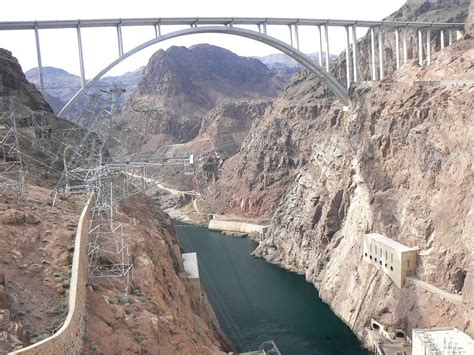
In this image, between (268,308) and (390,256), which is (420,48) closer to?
(390,256)

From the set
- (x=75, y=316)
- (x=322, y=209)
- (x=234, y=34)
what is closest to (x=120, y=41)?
(x=234, y=34)

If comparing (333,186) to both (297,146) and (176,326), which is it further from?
(176,326)

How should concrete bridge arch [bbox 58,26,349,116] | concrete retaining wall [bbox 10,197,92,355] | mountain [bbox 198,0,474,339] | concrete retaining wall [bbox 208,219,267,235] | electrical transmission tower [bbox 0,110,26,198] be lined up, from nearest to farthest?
concrete retaining wall [bbox 10,197,92,355], electrical transmission tower [bbox 0,110,26,198], mountain [bbox 198,0,474,339], concrete bridge arch [bbox 58,26,349,116], concrete retaining wall [bbox 208,219,267,235]

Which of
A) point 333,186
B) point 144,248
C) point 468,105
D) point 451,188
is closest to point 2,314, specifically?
point 144,248

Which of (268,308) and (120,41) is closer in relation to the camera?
(120,41)

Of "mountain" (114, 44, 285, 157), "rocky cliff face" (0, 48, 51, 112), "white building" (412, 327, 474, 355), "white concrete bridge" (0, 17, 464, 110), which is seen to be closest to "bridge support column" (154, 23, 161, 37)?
"white concrete bridge" (0, 17, 464, 110)

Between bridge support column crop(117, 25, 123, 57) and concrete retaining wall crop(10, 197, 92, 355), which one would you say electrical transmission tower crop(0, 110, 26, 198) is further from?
bridge support column crop(117, 25, 123, 57)
